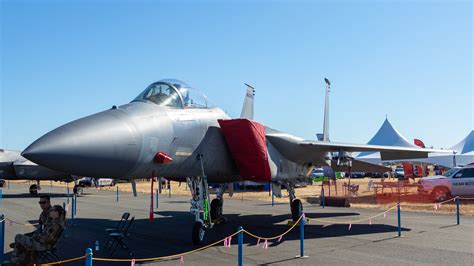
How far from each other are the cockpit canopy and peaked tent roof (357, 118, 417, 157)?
102ft

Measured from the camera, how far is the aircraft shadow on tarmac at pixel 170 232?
8.12 metres

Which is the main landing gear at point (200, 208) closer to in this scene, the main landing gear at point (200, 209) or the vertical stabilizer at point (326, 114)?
the main landing gear at point (200, 209)

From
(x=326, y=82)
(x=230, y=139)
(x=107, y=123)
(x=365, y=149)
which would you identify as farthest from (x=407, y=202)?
(x=107, y=123)

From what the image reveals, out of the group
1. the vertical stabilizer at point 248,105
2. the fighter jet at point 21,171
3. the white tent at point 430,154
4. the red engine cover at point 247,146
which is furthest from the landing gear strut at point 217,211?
the white tent at point 430,154

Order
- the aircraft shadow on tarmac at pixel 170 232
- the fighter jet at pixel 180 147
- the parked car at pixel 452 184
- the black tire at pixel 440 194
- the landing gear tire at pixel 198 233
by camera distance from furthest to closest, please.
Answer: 1. the black tire at pixel 440 194
2. the parked car at pixel 452 184
3. the aircraft shadow on tarmac at pixel 170 232
4. the landing gear tire at pixel 198 233
5. the fighter jet at pixel 180 147

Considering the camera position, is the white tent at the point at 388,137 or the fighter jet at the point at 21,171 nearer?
the fighter jet at the point at 21,171

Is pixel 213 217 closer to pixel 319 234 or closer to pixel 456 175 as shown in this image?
pixel 319 234

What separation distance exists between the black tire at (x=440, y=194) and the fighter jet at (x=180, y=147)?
8.43 meters

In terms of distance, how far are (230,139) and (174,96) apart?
1.64 meters

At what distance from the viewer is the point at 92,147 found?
562 cm

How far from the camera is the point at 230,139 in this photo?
882cm

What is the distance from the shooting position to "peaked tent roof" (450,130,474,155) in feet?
111

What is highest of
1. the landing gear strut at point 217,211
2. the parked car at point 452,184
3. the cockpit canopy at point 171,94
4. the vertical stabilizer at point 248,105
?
the vertical stabilizer at point 248,105

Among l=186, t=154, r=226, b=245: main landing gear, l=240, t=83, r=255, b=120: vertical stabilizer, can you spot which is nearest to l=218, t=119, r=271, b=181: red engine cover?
l=186, t=154, r=226, b=245: main landing gear
